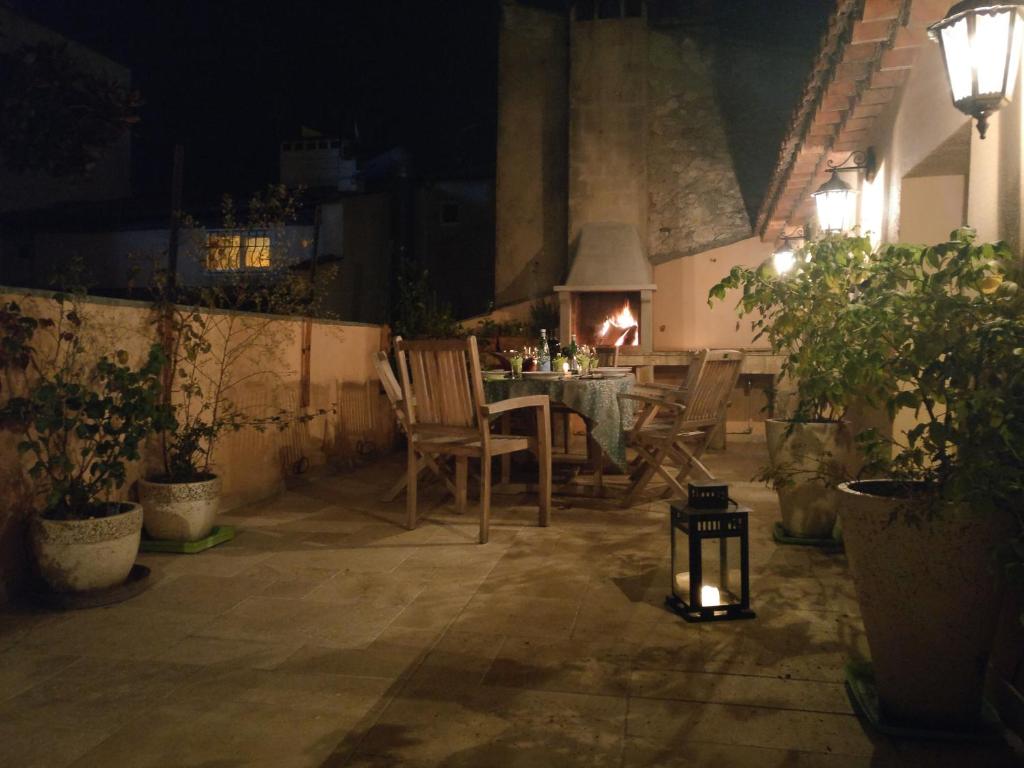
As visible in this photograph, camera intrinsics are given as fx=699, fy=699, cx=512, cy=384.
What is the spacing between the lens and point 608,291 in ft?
29.7

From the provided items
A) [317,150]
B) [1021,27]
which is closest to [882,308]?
[1021,27]

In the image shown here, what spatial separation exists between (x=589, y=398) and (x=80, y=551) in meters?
2.61

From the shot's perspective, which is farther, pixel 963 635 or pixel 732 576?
pixel 732 576

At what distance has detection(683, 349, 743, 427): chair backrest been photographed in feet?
13.8

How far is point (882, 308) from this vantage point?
1.90m

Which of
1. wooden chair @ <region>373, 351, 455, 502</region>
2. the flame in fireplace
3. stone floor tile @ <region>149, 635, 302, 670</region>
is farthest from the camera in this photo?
the flame in fireplace

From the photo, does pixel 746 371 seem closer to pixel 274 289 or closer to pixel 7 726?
pixel 274 289

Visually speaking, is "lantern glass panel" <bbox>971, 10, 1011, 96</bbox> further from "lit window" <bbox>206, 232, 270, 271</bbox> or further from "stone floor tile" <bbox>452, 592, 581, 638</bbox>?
"lit window" <bbox>206, 232, 270, 271</bbox>

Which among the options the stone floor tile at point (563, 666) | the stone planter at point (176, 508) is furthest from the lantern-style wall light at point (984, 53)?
the stone planter at point (176, 508)

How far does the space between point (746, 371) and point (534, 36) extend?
5.80m

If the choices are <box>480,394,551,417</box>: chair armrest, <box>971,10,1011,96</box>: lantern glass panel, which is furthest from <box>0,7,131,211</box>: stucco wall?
<box>971,10,1011,96</box>: lantern glass panel

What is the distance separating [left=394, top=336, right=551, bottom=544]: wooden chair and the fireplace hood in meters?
5.20

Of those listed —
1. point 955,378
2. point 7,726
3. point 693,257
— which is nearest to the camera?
point 955,378

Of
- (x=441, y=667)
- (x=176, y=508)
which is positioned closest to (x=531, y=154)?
(x=176, y=508)
